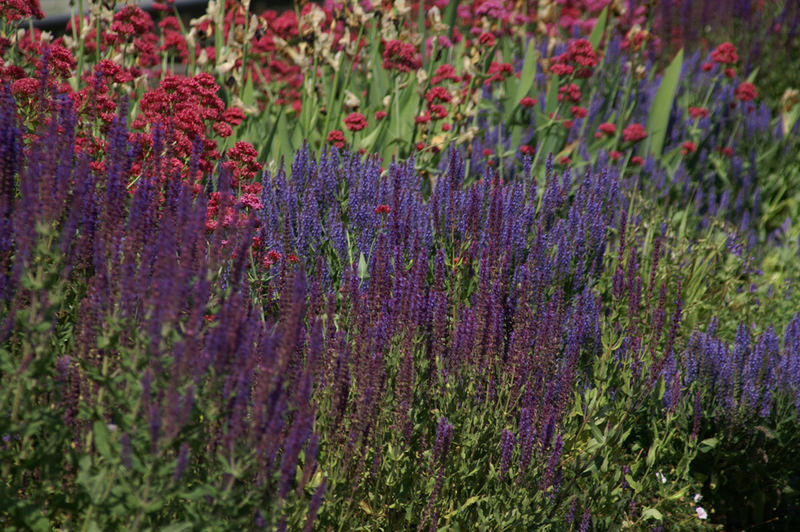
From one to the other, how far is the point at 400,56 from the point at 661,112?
6.92 ft

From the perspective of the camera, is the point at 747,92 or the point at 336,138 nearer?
the point at 336,138

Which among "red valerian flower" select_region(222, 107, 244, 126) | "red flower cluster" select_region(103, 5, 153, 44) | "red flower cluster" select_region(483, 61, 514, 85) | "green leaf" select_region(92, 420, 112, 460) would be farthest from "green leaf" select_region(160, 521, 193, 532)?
"red flower cluster" select_region(483, 61, 514, 85)

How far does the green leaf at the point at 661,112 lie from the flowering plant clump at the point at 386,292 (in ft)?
0.06

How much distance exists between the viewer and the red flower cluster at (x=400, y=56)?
4711 millimetres

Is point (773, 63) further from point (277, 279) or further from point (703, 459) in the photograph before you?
point (277, 279)

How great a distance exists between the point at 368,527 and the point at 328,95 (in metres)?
3.44

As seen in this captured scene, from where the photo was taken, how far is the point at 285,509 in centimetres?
211

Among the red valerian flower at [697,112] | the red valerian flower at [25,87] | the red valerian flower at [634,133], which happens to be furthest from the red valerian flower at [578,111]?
the red valerian flower at [25,87]

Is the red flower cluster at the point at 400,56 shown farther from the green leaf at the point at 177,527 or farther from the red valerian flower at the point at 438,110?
the green leaf at the point at 177,527

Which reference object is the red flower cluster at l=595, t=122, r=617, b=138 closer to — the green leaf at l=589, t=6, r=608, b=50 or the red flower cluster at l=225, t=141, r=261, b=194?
the green leaf at l=589, t=6, r=608, b=50

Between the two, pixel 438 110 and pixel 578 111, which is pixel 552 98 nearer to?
pixel 578 111

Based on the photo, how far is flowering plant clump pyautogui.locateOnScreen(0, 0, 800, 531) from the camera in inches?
74.5

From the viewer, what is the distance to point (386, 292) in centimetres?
279

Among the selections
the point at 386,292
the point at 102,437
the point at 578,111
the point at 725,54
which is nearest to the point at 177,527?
the point at 102,437
